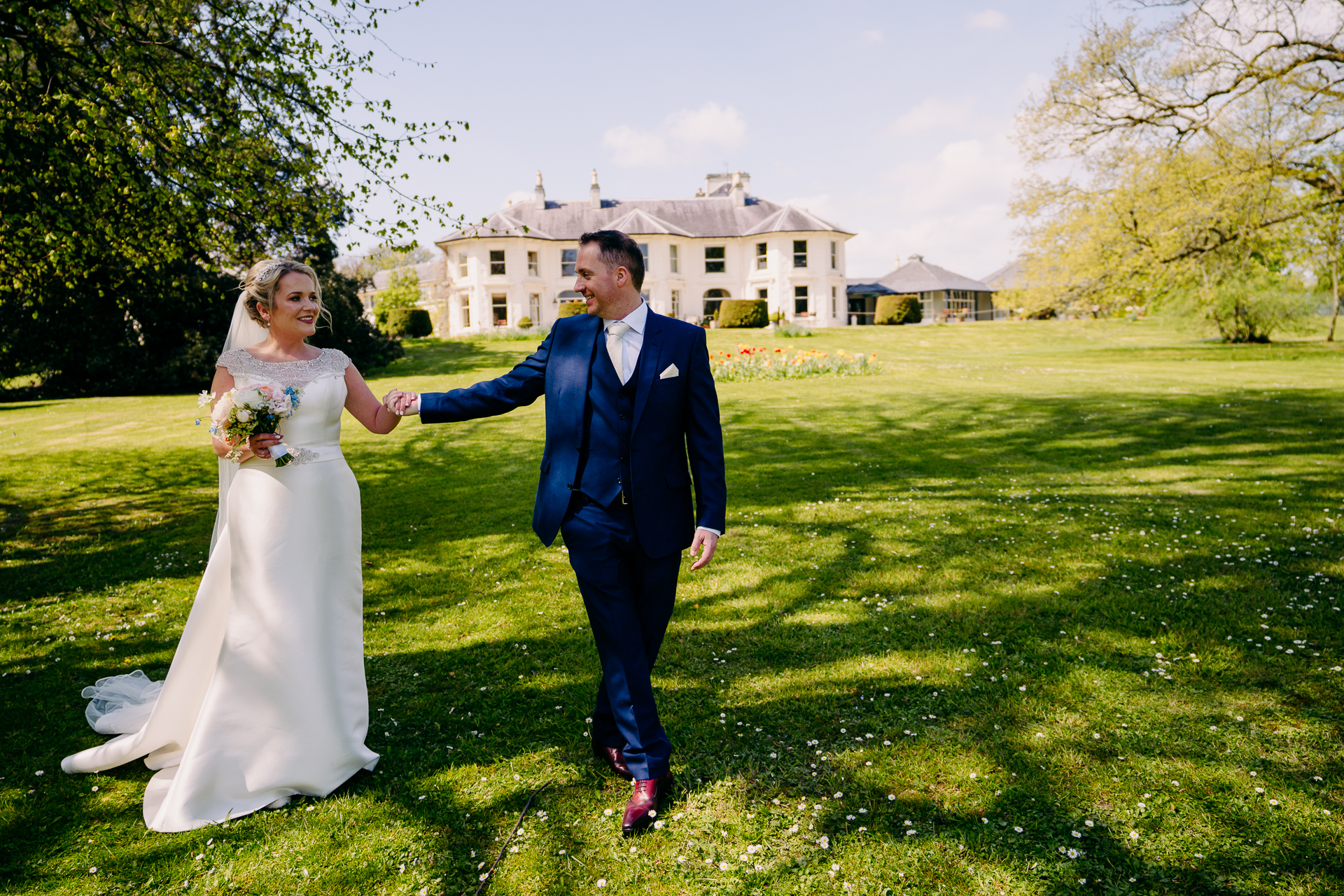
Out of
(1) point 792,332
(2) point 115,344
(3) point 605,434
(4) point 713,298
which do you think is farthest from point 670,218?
(3) point 605,434

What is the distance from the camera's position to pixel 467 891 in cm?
336

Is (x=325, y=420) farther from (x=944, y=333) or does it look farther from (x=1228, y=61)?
(x=944, y=333)

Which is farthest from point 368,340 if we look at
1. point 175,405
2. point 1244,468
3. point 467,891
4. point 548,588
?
point 467,891

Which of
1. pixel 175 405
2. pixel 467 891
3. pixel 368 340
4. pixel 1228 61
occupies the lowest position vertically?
pixel 467 891

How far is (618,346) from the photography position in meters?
3.85

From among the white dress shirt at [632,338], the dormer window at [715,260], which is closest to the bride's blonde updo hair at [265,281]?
the white dress shirt at [632,338]

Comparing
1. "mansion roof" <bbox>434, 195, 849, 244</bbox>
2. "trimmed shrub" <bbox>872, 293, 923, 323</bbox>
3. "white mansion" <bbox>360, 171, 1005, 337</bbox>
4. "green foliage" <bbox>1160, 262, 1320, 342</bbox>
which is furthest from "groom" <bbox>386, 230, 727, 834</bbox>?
"trimmed shrub" <bbox>872, 293, 923, 323</bbox>

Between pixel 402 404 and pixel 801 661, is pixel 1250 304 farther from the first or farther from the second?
A: pixel 402 404

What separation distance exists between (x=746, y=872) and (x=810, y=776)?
772 millimetres

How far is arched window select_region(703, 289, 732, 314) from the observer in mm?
53562

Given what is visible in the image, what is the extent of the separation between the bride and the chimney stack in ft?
177

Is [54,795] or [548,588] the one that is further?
[548,588]

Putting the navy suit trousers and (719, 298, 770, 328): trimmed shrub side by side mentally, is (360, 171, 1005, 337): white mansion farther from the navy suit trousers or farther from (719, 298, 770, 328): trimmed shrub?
the navy suit trousers

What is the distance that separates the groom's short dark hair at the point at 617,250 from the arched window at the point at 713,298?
50.3 meters
